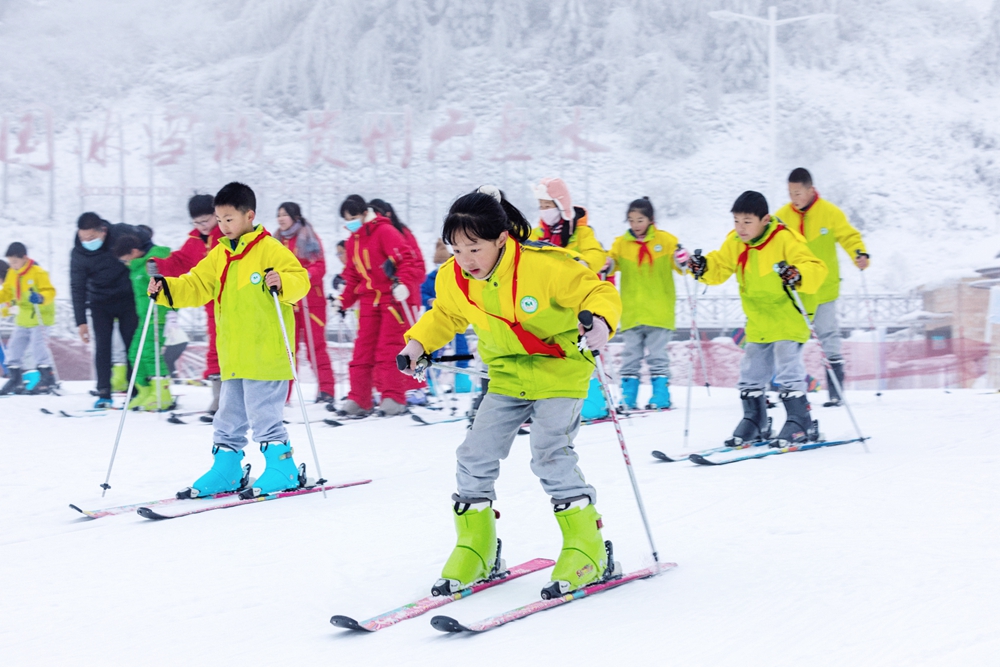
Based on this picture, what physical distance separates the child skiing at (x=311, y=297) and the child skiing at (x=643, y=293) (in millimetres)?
2259

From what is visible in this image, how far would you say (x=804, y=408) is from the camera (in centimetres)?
552

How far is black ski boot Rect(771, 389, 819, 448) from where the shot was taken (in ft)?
17.9

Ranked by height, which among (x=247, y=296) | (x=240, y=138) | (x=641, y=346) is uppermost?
(x=240, y=138)

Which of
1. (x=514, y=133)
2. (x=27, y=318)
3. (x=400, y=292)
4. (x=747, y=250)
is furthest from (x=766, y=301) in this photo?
(x=514, y=133)

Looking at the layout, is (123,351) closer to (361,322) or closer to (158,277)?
(361,322)

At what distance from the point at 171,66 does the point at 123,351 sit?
140 feet

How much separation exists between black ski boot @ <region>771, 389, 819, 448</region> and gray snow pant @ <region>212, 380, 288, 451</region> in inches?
106

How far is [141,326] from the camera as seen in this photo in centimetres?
794

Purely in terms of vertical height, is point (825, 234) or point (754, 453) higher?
point (825, 234)

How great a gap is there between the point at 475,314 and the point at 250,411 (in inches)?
73.6

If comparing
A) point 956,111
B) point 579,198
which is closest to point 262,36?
point 579,198

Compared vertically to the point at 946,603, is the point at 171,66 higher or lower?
higher

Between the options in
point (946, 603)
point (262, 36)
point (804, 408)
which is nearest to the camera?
point (946, 603)

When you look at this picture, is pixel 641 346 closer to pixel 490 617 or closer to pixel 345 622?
pixel 490 617
